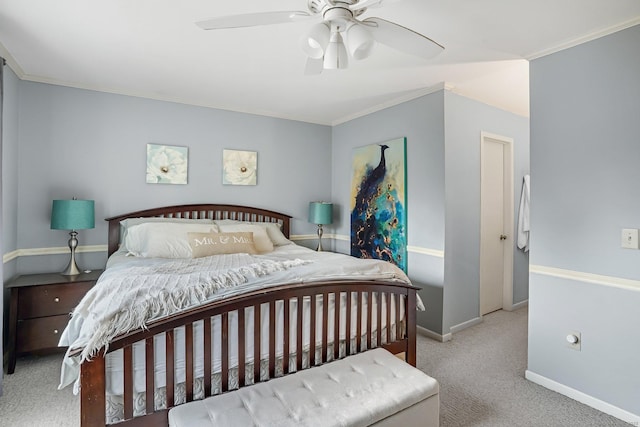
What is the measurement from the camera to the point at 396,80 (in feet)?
10.3

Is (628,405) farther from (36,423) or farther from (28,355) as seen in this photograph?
(28,355)

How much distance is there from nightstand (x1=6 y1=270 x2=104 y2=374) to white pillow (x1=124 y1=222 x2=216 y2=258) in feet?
1.45

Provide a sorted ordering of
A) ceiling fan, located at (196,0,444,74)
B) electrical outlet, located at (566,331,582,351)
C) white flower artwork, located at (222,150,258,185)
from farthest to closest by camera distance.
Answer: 1. white flower artwork, located at (222,150,258,185)
2. electrical outlet, located at (566,331,582,351)
3. ceiling fan, located at (196,0,444,74)

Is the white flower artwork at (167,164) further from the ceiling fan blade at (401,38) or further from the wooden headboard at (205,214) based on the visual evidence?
the ceiling fan blade at (401,38)

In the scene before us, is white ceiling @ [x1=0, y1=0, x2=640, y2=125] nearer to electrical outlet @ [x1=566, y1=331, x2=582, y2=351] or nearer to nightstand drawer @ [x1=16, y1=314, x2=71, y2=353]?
electrical outlet @ [x1=566, y1=331, x2=582, y2=351]

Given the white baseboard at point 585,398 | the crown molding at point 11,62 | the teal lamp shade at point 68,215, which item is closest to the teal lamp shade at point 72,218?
the teal lamp shade at point 68,215

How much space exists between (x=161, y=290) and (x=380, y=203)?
277cm

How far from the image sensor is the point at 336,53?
1.69m

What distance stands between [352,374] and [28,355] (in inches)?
116

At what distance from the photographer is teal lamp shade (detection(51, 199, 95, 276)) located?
114 inches

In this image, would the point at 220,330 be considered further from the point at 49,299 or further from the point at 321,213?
the point at 321,213

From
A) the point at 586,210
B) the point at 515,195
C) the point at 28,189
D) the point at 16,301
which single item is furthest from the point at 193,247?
the point at 515,195

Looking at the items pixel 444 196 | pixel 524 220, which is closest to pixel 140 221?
pixel 444 196

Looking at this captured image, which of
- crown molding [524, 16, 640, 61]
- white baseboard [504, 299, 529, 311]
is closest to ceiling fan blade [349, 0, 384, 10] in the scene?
crown molding [524, 16, 640, 61]
